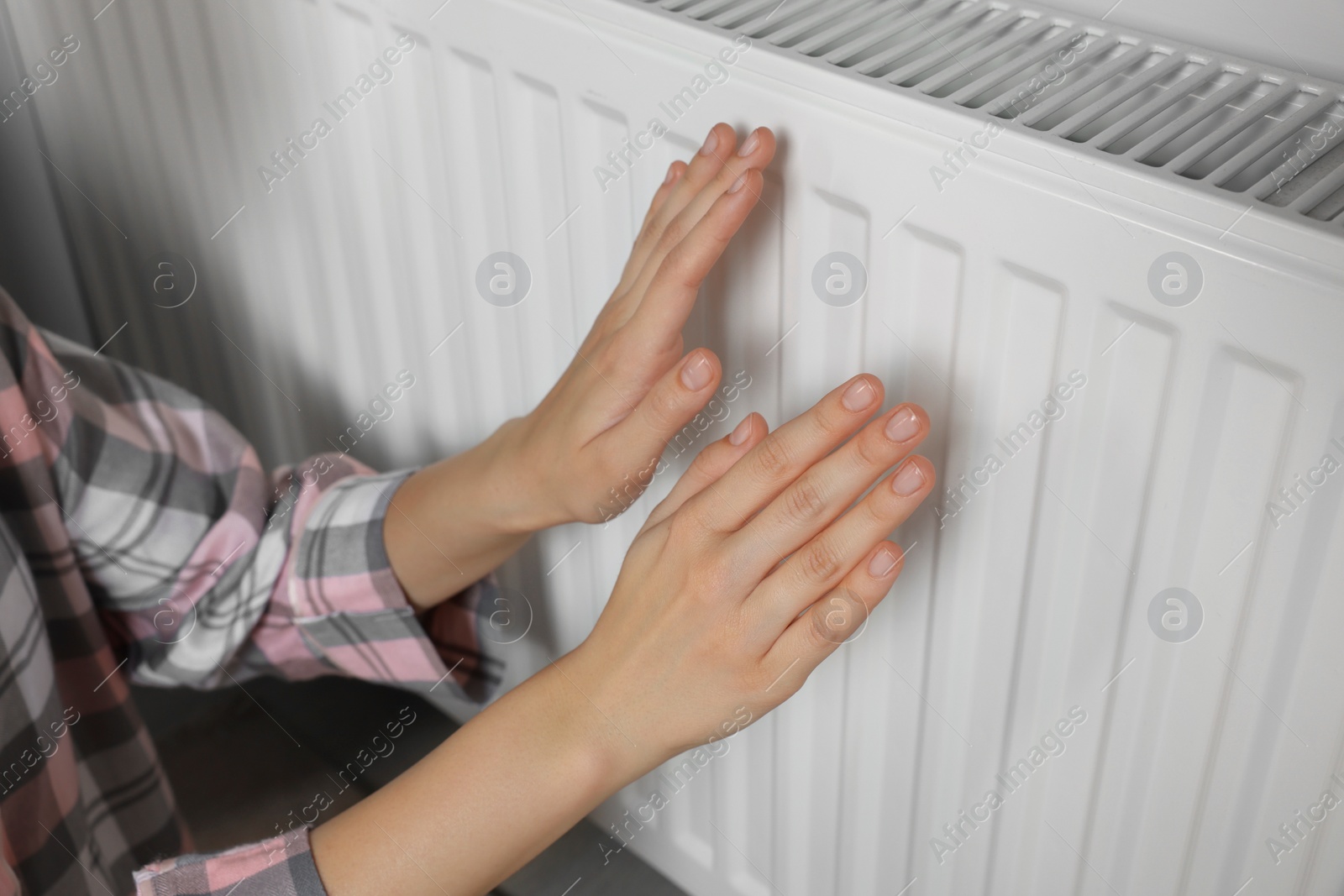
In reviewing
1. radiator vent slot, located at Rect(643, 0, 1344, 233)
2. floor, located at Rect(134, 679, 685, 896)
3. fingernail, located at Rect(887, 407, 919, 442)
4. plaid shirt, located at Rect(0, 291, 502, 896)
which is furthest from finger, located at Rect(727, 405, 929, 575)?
floor, located at Rect(134, 679, 685, 896)

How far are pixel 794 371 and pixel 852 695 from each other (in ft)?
0.50

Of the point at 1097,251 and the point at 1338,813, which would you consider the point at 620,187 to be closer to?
the point at 1097,251

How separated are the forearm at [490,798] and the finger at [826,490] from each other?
9 centimetres

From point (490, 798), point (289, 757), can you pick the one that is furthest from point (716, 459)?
point (289, 757)

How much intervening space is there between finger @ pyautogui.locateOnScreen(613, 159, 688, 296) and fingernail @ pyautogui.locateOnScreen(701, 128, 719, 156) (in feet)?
0.06

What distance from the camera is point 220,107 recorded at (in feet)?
2.35

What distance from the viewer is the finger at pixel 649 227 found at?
1.52 feet

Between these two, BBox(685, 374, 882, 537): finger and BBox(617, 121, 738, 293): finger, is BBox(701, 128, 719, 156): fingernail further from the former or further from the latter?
BBox(685, 374, 882, 537): finger

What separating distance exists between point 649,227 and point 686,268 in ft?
0.15

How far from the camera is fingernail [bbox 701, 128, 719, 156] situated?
0.43 meters

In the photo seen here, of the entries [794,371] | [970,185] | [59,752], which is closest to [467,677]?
[59,752]

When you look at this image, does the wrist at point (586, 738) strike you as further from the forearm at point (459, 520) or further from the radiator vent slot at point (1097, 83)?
the radiator vent slot at point (1097, 83)

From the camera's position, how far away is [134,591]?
25.6 inches

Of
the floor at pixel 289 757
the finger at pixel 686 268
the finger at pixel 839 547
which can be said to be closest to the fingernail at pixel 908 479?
the finger at pixel 839 547
